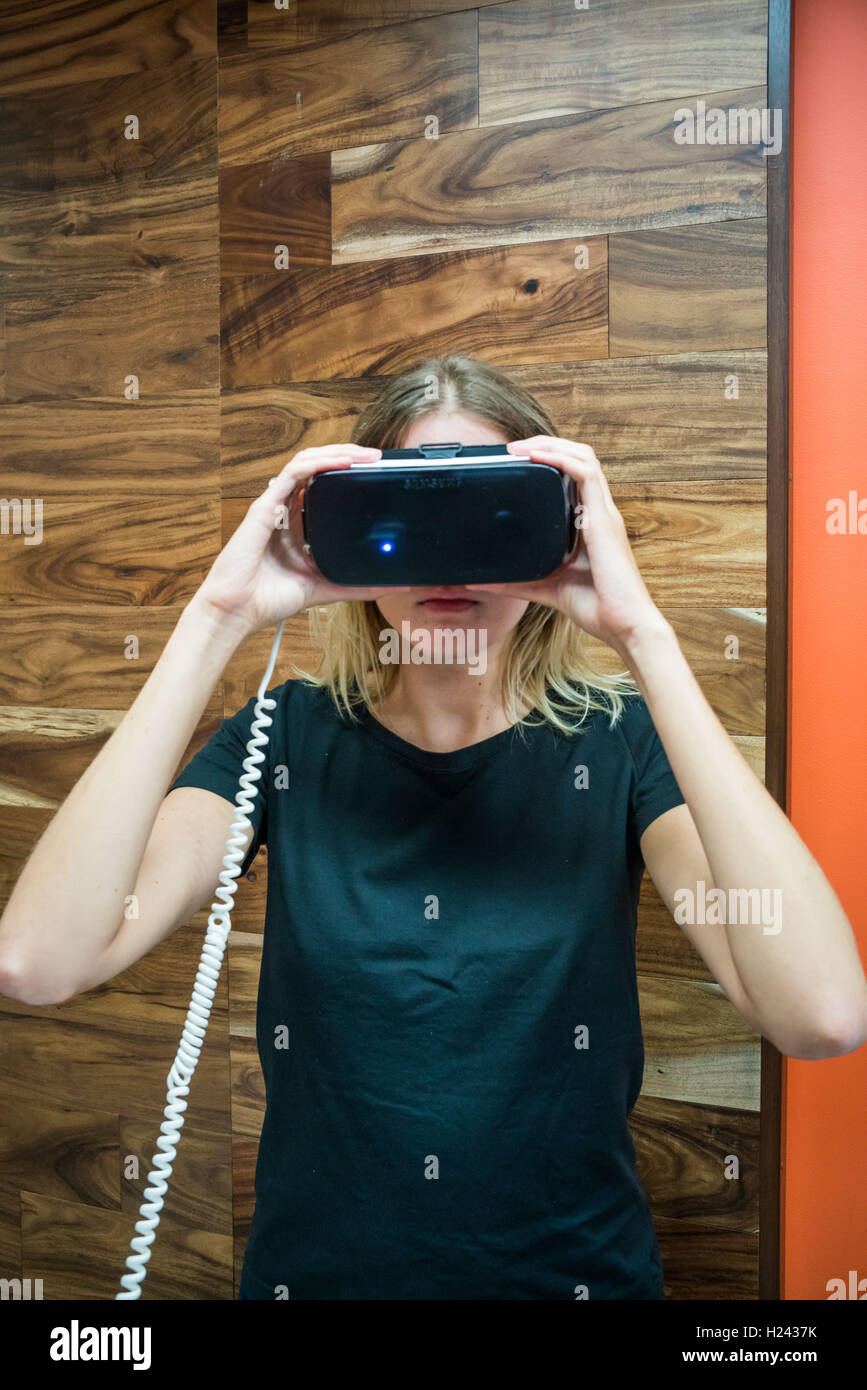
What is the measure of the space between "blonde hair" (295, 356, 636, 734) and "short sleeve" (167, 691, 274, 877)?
0.37ft

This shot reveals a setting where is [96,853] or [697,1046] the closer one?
[96,853]

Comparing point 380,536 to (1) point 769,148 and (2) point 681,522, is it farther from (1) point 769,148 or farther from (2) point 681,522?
(1) point 769,148

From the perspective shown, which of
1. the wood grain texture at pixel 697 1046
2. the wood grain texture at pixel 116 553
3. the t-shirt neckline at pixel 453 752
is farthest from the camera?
the wood grain texture at pixel 116 553

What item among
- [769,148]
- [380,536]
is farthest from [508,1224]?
[769,148]

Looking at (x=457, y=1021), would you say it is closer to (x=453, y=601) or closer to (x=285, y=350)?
(x=453, y=601)

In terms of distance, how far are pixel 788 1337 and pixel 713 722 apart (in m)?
0.50

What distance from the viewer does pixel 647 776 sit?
1012mm

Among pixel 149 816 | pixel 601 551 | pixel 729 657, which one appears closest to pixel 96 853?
pixel 149 816

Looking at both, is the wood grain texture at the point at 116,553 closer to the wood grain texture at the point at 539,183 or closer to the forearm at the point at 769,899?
the wood grain texture at the point at 539,183

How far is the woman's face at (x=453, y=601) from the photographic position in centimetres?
100

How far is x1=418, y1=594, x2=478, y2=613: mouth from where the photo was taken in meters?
1.00

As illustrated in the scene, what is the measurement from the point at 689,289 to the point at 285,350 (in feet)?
2.08

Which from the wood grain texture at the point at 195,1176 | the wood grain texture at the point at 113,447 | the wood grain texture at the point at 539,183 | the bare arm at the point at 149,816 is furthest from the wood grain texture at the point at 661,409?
the wood grain texture at the point at 195,1176

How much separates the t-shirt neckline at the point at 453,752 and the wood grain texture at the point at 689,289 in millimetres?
658
